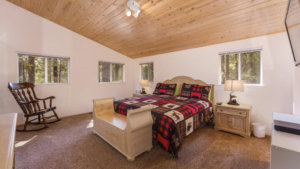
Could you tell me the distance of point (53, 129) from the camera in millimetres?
2742

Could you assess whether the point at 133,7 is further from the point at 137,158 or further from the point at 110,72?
the point at 110,72

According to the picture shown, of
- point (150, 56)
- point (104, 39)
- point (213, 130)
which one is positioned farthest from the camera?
point (150, 56)

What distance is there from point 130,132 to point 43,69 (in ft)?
10.9

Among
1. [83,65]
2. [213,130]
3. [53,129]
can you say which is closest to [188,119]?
[213,130]

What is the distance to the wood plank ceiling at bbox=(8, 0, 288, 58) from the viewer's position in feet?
6.59

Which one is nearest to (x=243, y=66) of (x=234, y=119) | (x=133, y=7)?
(x=234, y=119)

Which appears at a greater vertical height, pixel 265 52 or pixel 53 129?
pixel 265 52

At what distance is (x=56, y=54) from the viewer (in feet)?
11.5

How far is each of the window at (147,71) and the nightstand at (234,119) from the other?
269cm

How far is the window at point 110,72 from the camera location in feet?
14.7

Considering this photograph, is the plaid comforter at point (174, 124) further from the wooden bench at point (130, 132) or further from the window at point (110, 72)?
the window at point (110, 72)

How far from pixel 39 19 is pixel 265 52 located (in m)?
5.28

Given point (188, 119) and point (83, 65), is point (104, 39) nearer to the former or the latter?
point (83, 65)

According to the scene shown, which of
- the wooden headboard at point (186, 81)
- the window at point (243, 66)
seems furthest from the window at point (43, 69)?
the window at point (243, 66)
